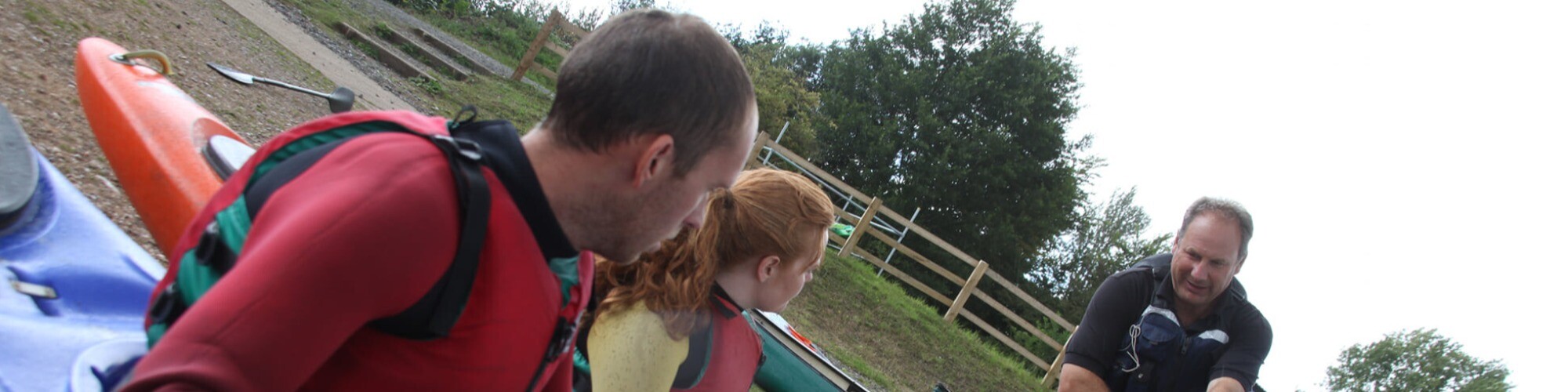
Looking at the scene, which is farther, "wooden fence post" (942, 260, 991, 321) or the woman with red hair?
"wooden fence post" (942, 260, 991, 321)

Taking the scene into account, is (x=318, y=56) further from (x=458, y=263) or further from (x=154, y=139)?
(x=458, y=263)

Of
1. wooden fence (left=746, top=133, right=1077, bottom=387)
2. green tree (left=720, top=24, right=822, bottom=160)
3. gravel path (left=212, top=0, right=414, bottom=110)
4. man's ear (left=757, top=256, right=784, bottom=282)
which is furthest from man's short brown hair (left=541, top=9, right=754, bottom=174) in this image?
green tree (left=720, top=24, right=822, bottom=160)

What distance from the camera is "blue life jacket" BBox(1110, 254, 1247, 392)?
4035 millimetres

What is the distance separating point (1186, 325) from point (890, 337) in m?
7.27

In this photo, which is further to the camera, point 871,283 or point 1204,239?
point 871,283

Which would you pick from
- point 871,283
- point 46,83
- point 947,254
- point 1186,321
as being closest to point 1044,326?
point 947,254

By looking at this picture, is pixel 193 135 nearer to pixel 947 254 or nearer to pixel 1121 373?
pixel 1121 373

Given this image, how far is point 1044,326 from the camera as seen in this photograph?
2306cm

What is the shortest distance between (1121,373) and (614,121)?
3444 millimetres

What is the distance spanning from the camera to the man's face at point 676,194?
1367 mm

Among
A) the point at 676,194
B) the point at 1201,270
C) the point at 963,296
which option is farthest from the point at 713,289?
the point at 963,296

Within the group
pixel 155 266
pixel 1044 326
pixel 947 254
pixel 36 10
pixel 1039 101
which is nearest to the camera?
pixel 155 266

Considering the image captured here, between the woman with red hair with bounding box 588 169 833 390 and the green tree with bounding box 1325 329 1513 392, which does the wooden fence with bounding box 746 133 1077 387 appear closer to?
the woman with red hair with bounding box 588 169 833 390

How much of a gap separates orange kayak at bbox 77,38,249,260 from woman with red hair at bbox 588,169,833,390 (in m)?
1.29
